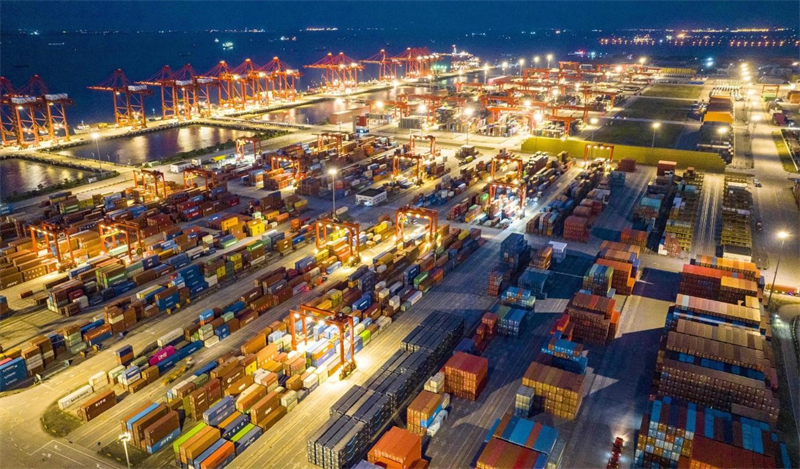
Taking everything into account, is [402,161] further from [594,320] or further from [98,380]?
[98,380]

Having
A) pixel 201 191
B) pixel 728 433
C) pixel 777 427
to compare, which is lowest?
pixel 777 427

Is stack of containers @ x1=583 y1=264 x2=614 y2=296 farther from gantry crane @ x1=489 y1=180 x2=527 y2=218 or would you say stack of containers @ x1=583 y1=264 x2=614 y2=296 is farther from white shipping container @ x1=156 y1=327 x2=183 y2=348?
white shipping container @ x1=156 y1=327 x2=183 y2=348

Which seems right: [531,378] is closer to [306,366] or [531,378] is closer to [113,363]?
[306,366]

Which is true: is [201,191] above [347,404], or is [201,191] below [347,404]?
above

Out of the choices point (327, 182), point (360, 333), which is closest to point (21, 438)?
point (360, 333)

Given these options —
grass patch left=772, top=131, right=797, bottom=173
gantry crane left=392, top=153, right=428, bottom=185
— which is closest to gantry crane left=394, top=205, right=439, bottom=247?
gantry crane left=392, top=153, right=428, bottom=185

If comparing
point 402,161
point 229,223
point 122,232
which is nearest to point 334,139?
point 402,161

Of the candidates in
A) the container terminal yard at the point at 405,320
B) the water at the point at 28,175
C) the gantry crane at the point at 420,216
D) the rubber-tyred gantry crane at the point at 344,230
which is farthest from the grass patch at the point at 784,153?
the water at the point at 28,175
